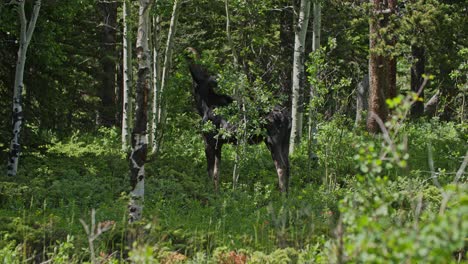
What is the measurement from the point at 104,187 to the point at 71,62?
10.8 m

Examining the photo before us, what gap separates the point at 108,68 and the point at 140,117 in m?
18.6

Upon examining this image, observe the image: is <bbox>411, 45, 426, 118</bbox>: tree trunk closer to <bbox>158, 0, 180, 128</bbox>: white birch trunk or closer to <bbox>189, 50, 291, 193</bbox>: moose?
<bbox>158, 0, 180, 128</bbox>: white birch trunk

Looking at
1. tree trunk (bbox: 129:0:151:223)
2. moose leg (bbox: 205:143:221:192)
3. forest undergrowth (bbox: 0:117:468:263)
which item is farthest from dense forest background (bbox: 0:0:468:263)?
moose leg (bbox: 205:143:221:192)

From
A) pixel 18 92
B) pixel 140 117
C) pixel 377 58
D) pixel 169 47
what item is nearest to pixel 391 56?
pixel 377 58

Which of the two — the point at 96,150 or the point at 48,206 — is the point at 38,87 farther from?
the point at 48,206

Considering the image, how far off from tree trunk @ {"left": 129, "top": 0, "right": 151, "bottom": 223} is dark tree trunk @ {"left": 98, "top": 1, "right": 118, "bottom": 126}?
17382mm

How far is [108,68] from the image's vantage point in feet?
88.6

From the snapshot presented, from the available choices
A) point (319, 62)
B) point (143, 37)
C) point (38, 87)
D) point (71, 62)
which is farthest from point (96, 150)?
point (143, 37)

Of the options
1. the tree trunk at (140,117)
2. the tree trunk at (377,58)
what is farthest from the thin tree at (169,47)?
the tree trunk at (140,117)

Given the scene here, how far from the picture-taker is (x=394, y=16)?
18.5 metres

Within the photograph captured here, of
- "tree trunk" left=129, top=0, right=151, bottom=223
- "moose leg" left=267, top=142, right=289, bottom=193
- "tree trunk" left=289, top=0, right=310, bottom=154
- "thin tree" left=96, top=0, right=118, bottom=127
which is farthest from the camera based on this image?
"thin tree" left=96, top=0, right=118, bottom=127

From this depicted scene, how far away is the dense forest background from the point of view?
4892 millimetres

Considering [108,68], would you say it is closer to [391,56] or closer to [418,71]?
[418,71]

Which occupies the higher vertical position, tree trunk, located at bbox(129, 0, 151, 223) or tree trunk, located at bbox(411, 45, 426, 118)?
tree trunk, located at bbox(411, 45, 426, 118)
